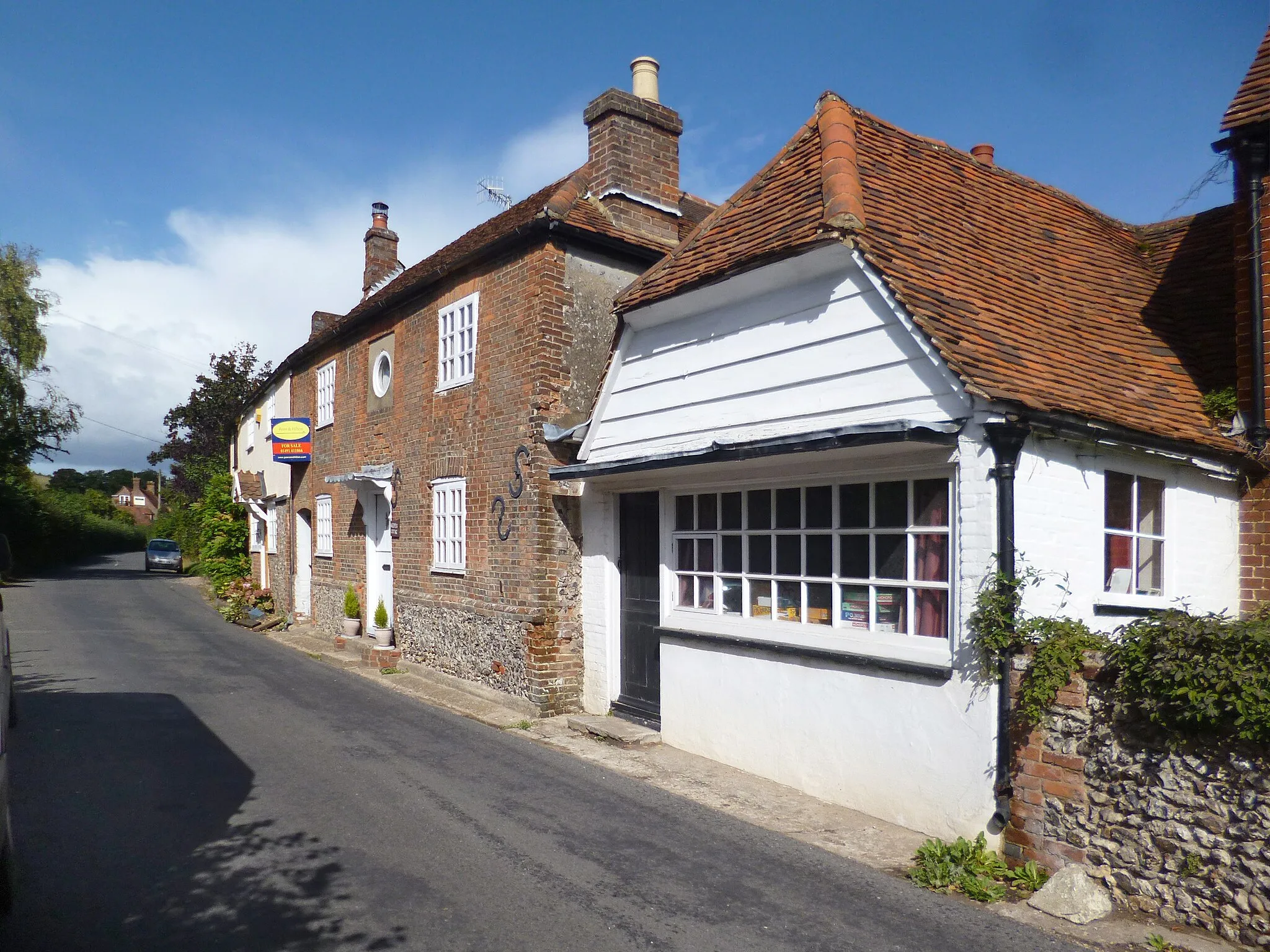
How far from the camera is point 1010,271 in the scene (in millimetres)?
7727

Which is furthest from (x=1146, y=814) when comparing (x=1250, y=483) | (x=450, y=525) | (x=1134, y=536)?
(x=450, y=525)

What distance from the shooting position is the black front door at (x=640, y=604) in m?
9.32

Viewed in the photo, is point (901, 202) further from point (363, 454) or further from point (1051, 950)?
point (363, 454)

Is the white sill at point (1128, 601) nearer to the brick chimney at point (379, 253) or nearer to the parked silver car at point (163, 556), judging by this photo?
the brick chimney at point (379, 253)

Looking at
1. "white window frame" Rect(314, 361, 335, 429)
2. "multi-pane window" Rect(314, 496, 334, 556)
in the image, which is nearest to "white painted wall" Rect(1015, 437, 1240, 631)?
"white window frame" Rect(314, 361, 335, 429)

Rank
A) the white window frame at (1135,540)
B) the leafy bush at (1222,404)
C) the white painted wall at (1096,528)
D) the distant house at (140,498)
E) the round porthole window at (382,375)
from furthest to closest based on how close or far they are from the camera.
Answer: the distant house at (140,498) < the round porthole window at (382,375) < the leafy bush at (1222,404) < the white window frame at (1135,540) < the white painted wall at (1096,528)

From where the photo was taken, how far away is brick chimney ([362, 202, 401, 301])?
67.6 ft

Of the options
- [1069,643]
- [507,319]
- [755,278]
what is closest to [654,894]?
[1069,643]

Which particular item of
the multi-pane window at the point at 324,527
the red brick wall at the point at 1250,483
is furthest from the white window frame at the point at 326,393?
the red brick wall at the point at 1250,483

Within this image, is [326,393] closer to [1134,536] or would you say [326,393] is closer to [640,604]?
[640,604]

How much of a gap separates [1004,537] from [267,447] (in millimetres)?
20158

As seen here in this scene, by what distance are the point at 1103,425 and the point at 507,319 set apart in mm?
7084

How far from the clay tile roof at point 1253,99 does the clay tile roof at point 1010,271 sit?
A: 1.70 m

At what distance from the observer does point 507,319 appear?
11070 mm
